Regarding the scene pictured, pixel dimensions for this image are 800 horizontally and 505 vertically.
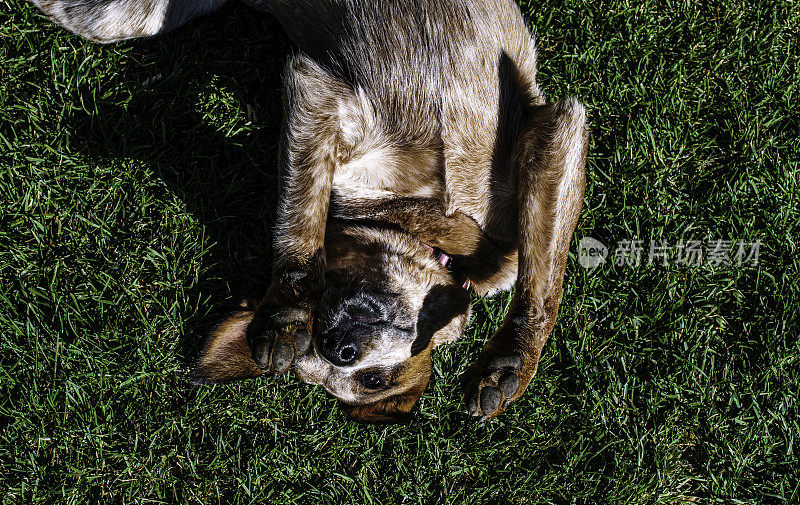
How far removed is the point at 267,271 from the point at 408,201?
1092mm

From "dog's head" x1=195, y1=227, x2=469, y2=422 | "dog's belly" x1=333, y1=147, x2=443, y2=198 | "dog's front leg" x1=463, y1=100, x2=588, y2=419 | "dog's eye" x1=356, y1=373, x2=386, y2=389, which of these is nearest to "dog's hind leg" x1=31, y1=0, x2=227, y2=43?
"dog's belly" x1=333, y1=147, x2=443, y2=198

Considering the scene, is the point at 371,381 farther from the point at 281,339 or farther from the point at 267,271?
the point at 267,271

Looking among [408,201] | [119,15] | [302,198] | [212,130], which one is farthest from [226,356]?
[119,15]

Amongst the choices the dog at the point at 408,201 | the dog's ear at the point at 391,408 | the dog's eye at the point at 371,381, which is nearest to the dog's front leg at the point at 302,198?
the dog at the point at 408,201

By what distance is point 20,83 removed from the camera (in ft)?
12.0

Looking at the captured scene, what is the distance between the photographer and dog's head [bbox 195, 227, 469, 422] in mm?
2855

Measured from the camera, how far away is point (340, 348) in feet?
9.18

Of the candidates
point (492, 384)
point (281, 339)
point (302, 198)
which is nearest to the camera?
point (281, 339)

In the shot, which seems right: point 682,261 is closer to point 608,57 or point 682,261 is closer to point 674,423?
point 674,423

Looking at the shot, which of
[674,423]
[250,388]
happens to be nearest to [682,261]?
[674,423]

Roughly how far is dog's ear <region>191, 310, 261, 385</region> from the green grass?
2.84 ft

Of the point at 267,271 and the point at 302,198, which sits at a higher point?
the point at 302,198

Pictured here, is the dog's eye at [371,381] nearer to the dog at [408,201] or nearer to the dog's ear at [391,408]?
the dog at [408,201]

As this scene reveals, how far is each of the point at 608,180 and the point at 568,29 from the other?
0.97m
